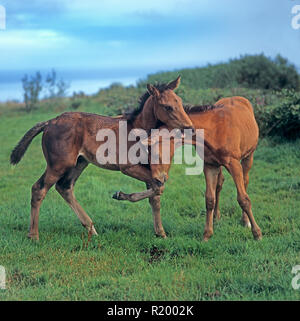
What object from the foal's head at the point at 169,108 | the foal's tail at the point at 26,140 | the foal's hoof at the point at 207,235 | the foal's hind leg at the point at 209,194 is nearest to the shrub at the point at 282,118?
the foal's hind leg at the point at 209,194

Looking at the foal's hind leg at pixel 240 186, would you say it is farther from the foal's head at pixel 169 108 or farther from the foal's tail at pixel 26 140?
the foal's tail at pixel 26 140

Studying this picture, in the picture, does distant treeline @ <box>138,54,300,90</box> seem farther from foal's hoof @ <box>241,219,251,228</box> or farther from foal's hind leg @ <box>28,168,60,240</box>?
foal's hind leg @ <box>28,168,60,240</box>

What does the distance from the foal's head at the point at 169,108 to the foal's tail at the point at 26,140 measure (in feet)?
6.15

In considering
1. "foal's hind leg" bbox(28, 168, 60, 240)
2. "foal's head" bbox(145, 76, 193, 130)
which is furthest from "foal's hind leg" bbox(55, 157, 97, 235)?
"foal's head" bbox(145, 76, 193, 130)

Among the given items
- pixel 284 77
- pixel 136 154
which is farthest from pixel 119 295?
pixel 284 77

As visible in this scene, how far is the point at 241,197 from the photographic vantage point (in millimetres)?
6191

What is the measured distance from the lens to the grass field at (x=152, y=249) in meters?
4.68

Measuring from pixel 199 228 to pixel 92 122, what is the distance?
2229 millimetres

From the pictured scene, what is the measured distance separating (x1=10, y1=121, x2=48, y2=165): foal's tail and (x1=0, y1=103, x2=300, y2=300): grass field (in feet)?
3.65

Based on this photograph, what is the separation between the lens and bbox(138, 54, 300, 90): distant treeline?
2103cm

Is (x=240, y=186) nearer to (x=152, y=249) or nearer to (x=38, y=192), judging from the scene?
(x=152, y=249)
